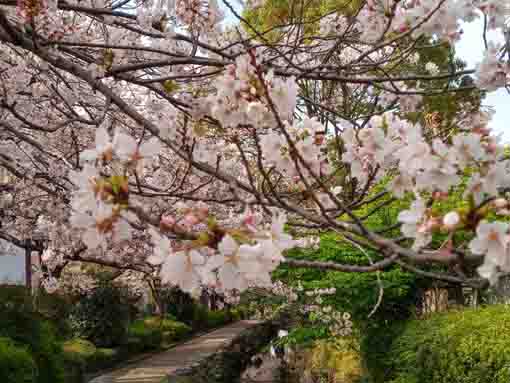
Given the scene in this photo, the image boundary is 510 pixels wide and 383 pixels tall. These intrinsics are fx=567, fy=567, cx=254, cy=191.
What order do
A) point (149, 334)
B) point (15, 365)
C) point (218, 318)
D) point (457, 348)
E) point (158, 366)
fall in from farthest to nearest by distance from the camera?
1. point (218, 318)
2. point (149, 334)
3. point (158, 366)
4. point (457, 348)
5. point (15, 365)

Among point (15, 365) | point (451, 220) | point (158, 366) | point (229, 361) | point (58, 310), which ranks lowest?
point (229, 361)

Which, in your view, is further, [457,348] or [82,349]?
[82,349]

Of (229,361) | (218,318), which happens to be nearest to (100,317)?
(229,361)

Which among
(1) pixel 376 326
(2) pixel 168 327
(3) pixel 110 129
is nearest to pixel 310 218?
(3) pixel 110 129

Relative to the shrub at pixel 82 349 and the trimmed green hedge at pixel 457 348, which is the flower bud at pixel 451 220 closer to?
the trimmed green hedge at pixel 457 348

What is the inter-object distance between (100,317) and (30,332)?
7023 mm

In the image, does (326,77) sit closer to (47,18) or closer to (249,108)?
(249,108)

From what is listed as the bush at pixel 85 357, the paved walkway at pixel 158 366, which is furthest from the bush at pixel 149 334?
the bush at pixel 85 357

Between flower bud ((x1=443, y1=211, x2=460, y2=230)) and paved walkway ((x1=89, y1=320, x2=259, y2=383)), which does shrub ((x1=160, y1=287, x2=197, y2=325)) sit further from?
flower bud ((x1=443, y1=211, x2=460, y2=230))

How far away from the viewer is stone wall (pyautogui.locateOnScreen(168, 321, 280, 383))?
988cm

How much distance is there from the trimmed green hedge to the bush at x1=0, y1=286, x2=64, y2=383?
4.33 meters

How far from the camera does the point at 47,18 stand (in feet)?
7.95

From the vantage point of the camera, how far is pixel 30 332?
6.67 meters

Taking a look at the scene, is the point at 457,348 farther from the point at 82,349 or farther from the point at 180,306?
the point at 180,306
